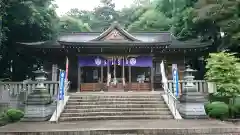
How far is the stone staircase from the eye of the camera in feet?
43.4

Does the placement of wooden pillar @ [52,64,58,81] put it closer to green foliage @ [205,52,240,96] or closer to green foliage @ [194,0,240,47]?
green foliage @ [194,0,240,47]

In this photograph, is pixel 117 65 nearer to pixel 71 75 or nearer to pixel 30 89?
pixel 71 75

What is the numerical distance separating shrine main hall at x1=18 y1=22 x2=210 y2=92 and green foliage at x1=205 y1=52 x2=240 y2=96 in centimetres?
441

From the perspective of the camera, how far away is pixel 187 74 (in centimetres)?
1434

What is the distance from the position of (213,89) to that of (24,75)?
59.7ft

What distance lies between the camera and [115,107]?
1435 centimetres

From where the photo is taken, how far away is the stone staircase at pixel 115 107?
13227mm

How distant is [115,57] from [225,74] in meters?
8.40

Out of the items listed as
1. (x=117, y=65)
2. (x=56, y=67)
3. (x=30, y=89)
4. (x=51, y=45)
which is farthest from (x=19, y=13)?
(x=117, y=65)

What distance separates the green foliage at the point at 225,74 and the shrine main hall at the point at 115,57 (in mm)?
4405

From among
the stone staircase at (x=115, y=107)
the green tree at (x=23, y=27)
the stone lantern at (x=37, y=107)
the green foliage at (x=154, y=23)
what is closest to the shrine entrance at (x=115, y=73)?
the stone staircase at (x=115, y=107)

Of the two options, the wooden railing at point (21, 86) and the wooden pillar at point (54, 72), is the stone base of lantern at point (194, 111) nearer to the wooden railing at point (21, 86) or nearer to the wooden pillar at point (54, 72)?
the wooden railing at point (21, 86)

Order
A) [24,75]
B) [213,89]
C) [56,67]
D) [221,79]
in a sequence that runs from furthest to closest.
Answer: [24,75] → [56,67] → [213,89] → [221,79]

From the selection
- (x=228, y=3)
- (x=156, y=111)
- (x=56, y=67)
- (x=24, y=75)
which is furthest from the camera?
(x=24, y=75)
